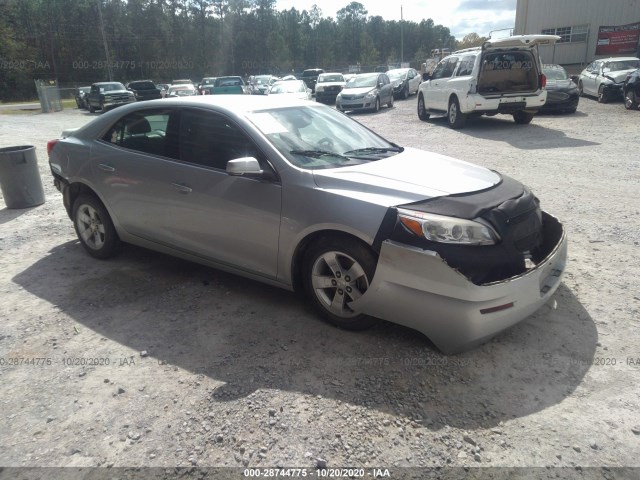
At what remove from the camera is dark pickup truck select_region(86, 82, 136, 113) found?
2672cm

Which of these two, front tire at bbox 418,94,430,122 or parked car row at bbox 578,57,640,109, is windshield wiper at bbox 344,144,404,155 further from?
parked car row at bbox 578,57,640,109

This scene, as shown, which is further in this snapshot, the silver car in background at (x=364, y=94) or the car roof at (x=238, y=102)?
the silver car in background at (x=364, y=94)

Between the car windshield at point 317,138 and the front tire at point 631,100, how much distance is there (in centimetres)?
1478

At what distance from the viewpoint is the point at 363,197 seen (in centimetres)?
330

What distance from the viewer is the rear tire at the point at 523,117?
14.0 meters

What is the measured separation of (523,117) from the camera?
14.1 m

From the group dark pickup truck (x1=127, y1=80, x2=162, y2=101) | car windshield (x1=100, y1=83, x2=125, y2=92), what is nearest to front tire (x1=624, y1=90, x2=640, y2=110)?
dark pickup truck (x1=127, y1=80, x2=162, y2=101)

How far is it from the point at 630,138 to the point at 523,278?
10.4m

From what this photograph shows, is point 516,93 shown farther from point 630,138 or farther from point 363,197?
point 363,197

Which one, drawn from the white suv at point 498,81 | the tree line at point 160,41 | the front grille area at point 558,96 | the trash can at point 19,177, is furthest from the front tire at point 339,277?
the tree line at point 160,41

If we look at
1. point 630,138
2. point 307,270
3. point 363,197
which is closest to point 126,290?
point 307,270

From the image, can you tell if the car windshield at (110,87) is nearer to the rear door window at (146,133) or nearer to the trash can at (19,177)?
the trash can at (19,177)

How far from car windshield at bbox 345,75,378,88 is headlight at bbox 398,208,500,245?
1827cm

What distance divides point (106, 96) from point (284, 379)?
91.3 feet
